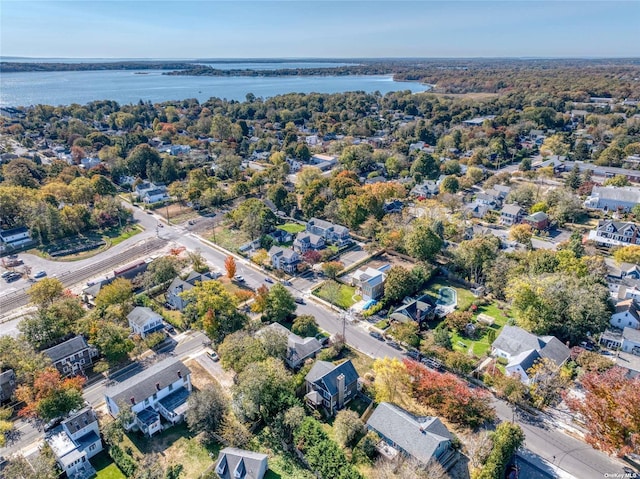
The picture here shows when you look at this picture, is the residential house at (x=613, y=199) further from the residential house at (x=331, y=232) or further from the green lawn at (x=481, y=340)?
the residential house at (x=331, y=232)

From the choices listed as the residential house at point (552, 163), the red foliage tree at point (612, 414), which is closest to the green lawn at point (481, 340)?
the red foliage tree at point (612, 414)

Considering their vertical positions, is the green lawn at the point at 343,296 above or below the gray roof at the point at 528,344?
below

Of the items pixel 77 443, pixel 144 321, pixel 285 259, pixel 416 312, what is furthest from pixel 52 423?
pixel 416 312

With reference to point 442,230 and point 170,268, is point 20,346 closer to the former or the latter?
point 170,268

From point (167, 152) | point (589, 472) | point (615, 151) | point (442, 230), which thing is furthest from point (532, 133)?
point (589, 472)

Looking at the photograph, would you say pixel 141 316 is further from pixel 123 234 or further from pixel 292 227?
pixel 292 227

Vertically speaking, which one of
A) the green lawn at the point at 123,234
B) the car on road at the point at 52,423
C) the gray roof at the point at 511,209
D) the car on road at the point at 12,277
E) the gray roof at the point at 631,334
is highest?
the gray roof at the point at 511,209

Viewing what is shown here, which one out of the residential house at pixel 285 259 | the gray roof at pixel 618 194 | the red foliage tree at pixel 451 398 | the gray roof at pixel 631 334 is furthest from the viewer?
the gray roof at pixel 618 194
